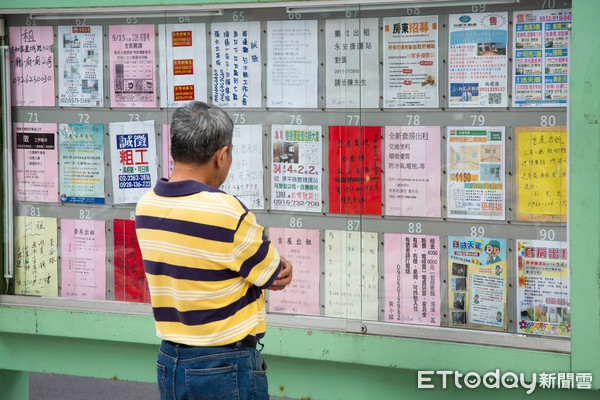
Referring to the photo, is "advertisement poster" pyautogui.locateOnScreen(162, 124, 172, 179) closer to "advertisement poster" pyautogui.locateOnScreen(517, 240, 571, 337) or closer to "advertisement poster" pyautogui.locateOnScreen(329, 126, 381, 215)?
"advertisement poster" pyautogui.locateOnScreen(329, 126, 381, 215)

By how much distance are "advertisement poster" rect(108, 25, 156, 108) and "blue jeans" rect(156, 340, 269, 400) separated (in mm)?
2023

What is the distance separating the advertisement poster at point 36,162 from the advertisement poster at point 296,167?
1.35m

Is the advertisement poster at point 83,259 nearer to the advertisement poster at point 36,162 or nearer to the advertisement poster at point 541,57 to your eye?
the advertisement poster at point 36,162

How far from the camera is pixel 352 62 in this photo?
13.1 feet

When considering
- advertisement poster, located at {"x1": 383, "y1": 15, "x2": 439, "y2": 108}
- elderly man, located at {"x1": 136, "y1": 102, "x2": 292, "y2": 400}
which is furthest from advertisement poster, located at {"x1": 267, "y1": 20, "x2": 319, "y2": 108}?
elderly man, located at {"x1": 136, "y1": 102, "x2": 292, "y2": 400}

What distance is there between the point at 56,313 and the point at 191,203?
7.26 feet

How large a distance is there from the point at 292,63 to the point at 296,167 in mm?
550

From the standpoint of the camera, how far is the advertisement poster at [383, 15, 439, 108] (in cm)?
387

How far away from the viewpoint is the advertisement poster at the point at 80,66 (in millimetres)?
4422

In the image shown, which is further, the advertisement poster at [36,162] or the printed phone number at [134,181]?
the advertisement poster at [36,162]

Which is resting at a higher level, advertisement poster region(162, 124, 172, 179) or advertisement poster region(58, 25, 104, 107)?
advertisement poster region(58, 25, 104, 107)

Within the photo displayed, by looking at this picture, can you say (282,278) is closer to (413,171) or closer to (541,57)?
(413,171)

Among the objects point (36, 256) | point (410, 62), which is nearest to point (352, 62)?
point (410, 62)

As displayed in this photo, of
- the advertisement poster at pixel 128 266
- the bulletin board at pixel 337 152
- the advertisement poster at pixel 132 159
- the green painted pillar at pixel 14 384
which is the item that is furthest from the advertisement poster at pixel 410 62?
the green painted pillar at pixel 14 384
